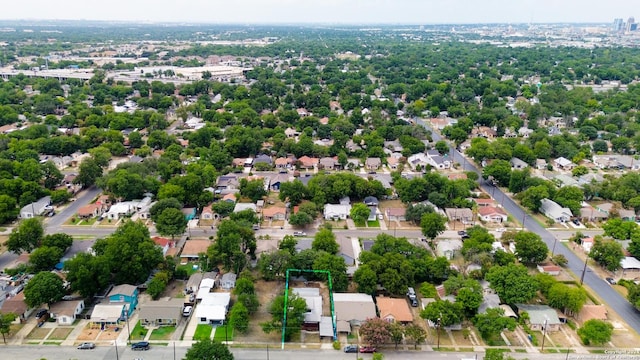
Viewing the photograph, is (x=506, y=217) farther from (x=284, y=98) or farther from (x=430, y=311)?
A: (x=284, y=98)

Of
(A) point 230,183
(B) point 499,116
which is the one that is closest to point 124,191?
(A) point 230,183

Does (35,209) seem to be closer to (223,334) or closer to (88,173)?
(88,173)

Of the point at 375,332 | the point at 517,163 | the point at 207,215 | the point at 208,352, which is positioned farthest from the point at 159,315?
the point at 517,163

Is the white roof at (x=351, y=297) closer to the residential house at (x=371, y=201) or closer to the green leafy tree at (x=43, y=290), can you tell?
the residential house at (x=371, y=201)

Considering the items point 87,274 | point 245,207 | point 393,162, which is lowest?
point 393,162

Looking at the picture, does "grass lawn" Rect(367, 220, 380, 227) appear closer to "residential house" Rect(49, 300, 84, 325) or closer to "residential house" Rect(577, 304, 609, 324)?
"residential house" Rect(577, 304, 609, 324)

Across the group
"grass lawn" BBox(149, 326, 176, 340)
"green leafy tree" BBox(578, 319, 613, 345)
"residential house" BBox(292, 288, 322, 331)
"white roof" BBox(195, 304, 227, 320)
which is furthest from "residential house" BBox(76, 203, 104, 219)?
"green leafy tree" BBox(578, 319, 613, 345)
